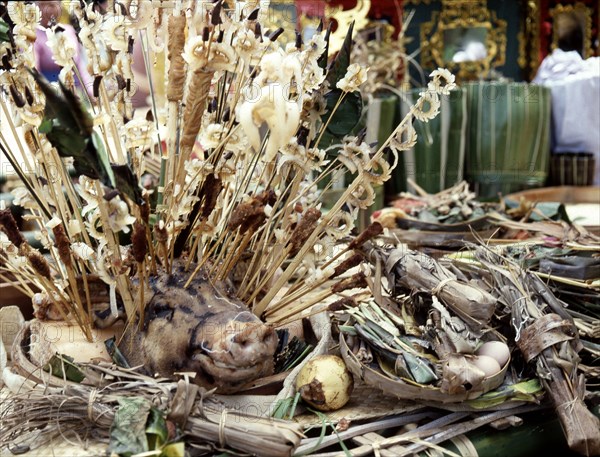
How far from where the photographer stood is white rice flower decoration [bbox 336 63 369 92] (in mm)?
1183

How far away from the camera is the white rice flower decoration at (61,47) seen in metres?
1.09

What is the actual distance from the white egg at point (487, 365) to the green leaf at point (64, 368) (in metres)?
0.64

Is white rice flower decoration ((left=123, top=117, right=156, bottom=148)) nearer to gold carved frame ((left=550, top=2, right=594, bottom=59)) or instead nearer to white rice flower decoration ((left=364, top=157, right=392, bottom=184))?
white rice flower decoration ((left=364, top=157, right=392, bottom=184))

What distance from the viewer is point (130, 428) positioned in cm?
99

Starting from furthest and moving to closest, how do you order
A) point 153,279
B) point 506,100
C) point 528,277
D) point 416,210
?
point 506,100
point 416,210
point 528,277
point 153,279

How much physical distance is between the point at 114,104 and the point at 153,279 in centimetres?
32

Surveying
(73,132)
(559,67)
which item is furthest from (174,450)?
(559,67)

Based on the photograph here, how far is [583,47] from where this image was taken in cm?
498

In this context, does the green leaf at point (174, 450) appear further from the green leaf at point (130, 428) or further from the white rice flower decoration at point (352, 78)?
the white rice flower decoration at point (352, 78)

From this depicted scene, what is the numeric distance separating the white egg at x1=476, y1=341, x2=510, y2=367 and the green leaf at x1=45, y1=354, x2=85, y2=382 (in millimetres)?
664

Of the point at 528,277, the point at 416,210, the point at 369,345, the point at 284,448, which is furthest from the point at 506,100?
the point at 284,448

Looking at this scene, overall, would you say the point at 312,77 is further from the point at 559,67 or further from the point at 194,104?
the point at 559,67

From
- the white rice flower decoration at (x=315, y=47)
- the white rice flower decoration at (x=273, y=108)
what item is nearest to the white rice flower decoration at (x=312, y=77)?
the white rice flower decoration at (x=315, y=47)

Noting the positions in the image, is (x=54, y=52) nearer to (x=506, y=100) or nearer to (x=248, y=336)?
(x=248, y=336)
